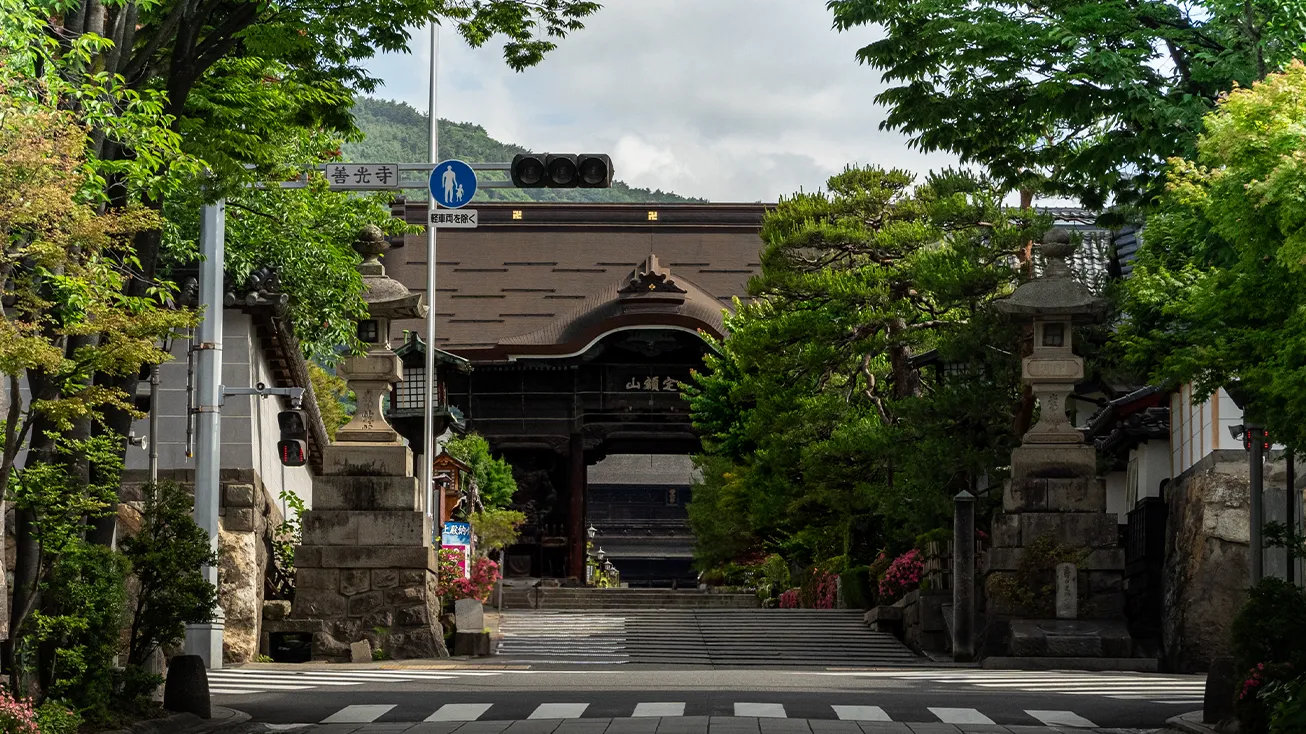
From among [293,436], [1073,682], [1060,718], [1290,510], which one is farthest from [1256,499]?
[293,436]

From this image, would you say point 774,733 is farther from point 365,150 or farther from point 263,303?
point 365,150

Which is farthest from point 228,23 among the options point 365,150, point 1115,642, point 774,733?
point 365,150

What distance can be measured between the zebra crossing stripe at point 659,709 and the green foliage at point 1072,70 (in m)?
6.74

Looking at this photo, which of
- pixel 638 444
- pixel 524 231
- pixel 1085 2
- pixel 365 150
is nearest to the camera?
pixel 1085 2

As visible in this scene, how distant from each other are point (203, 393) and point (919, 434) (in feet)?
46.4

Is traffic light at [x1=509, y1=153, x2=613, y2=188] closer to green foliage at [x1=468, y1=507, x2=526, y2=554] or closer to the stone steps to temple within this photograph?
the stone steps to temple

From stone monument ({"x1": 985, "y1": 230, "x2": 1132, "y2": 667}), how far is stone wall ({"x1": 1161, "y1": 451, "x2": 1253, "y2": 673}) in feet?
3.21

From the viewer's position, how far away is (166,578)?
16.9 m

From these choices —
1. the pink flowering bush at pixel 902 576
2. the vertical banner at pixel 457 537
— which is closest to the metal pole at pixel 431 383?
the vertical banner at pixel 457 537

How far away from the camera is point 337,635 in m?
27.7

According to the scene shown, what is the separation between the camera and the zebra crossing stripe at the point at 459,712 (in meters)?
16.2

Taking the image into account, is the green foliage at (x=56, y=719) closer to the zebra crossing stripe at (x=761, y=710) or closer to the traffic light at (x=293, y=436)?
the zebra crossing stripe at (x=761, y=710)

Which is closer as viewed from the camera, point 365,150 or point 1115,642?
point 1115,642

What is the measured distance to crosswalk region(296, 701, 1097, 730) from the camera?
1612 centimetres
